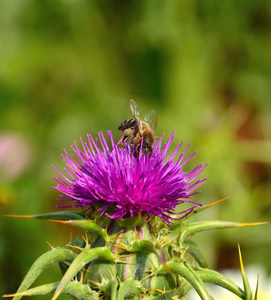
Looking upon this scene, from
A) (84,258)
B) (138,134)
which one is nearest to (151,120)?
(138,134)

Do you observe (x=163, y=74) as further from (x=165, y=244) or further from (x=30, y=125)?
(x=165, y=244)

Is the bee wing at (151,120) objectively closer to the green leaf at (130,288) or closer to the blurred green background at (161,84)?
the green leaf at (130,288)

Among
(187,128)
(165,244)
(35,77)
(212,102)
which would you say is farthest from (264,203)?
(165,244)

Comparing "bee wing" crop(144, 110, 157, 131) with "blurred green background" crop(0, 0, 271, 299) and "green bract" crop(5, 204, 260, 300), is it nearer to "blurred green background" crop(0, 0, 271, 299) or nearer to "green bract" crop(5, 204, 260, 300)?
"green bract" crop(5, 204, 260, 300)

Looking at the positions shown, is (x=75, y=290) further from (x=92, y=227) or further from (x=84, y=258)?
(x=92, y=227)

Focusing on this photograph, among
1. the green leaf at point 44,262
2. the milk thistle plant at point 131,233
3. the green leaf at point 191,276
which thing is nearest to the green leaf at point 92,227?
the milk thistle plant at point 131,233
